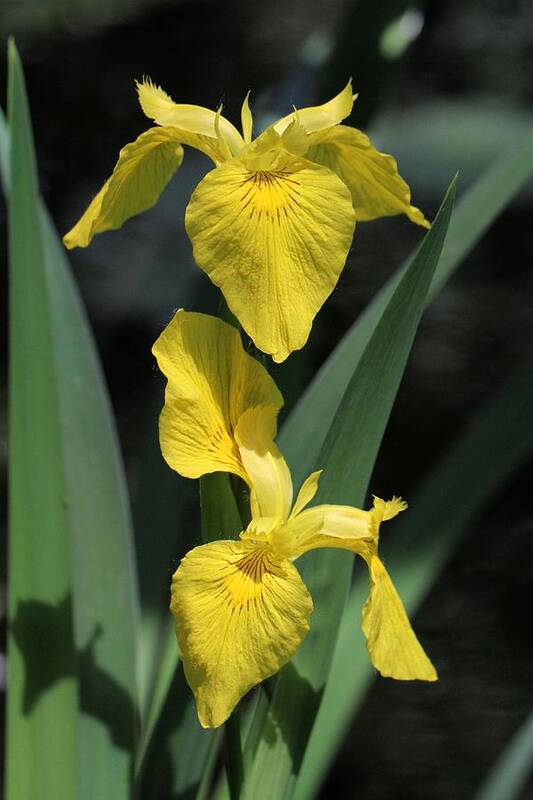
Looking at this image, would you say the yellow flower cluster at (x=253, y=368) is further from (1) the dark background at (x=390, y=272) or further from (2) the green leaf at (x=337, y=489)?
(1) the dark background at (x=390, y=272)

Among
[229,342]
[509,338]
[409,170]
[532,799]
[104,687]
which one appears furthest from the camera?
[509,338]

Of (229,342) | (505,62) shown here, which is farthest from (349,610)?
(505,62)

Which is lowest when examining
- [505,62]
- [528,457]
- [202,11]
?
[528,457]

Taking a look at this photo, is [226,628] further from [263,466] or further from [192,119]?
[192,119]

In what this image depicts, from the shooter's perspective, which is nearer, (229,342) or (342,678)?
(229,342)

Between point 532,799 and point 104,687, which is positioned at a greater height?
point 104,687

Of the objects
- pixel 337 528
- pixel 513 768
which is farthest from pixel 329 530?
pixel 513 768

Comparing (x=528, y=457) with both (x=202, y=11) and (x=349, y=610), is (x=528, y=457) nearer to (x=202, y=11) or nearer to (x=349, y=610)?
(x=349, y=610)

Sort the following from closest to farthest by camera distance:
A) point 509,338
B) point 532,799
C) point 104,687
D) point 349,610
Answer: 1. point 104,687
2. point 349,610
3. point 532,799
4. point 509,338
